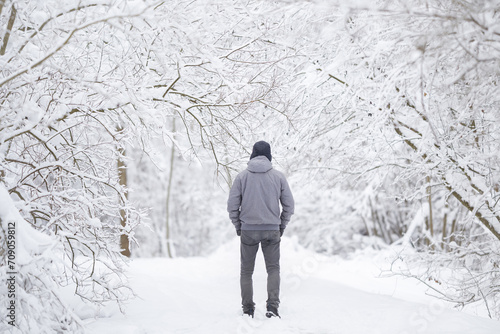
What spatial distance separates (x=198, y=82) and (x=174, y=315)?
2610 millimetres

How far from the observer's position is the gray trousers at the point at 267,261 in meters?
4.12

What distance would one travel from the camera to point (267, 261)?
4246mm

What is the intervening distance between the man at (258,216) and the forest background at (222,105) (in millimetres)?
540

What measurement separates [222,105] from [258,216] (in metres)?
1.15

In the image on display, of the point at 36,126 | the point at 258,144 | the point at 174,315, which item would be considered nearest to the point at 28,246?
the point at 36,126

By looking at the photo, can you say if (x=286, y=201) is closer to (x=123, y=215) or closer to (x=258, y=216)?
(x=258, y=216)

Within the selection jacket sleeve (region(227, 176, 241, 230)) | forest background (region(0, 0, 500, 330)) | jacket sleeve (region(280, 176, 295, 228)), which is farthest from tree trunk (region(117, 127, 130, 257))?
jacket sleeve (region(280, 176, 295, 228))

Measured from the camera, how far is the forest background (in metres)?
2.90

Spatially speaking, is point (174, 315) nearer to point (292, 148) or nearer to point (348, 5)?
point (292, 148)

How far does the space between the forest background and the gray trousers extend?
3.00ft

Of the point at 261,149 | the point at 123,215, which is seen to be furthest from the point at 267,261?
the point at 123,215

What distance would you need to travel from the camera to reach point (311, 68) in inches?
185

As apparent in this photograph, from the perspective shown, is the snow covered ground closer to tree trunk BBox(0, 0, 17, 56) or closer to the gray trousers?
the gray trousers

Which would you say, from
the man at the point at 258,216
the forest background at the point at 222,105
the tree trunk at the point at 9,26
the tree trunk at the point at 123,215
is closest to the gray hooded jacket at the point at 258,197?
the man at the point at 258,216
